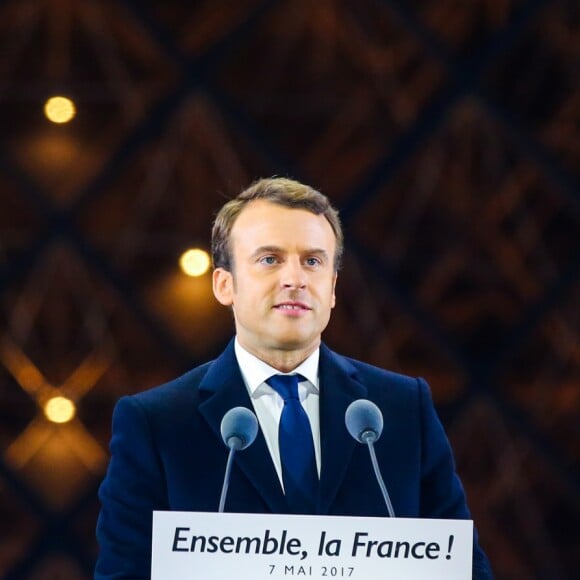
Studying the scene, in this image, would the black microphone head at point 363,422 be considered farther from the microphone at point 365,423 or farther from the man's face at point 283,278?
the man's face at point 283,278

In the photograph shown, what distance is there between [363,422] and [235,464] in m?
0.23

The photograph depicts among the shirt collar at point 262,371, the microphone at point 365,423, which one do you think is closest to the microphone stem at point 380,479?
the microphone at point 365,423

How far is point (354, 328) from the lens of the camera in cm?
623

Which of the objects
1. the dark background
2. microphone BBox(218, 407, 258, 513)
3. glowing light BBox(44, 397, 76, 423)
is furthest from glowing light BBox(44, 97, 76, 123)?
microphone BBox(218, 407, 258, 513)

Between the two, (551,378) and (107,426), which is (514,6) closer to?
(551,378)

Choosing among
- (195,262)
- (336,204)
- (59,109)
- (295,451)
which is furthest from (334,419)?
(59,109)

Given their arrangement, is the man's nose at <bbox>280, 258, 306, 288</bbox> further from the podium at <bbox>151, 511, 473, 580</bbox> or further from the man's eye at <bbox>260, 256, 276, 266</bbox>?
the podium at <bbox>151, 511, 473, 580</bbox>

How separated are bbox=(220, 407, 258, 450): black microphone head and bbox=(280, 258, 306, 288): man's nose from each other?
0.25 m

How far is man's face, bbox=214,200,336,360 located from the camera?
98.7 inches

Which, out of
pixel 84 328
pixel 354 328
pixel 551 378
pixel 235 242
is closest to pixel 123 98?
pixel 84 328

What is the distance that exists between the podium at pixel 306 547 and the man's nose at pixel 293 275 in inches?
17.5

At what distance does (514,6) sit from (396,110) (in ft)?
2.20

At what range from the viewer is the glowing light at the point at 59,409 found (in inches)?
241

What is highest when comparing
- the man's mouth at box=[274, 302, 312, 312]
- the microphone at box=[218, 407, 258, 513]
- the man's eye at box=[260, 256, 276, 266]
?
the man's eye at box=[260, 256, 276, 266]
